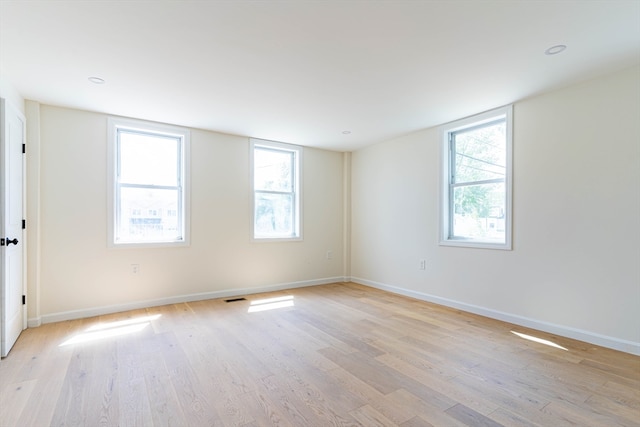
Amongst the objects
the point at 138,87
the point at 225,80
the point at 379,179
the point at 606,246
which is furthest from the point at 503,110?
the point at 138,87

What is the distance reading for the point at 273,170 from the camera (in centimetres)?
527

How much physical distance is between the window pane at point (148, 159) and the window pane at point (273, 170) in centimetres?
121

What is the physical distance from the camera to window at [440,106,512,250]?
3.67 m

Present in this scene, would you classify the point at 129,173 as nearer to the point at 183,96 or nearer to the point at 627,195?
the point at 183,96

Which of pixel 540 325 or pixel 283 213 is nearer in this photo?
pixel 540 325

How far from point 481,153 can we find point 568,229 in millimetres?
1349

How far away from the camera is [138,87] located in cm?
307

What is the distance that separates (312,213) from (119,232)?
2923mm

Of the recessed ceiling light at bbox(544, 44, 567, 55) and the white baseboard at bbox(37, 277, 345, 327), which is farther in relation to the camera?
the white baseboard at bbox(37, 277, 345, 327)

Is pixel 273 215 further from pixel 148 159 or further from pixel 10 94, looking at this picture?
pixel 10 94

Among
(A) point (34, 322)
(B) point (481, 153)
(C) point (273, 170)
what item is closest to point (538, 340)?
(B) point (481, 153)

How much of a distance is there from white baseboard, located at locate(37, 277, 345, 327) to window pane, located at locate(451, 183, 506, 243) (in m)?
2.62

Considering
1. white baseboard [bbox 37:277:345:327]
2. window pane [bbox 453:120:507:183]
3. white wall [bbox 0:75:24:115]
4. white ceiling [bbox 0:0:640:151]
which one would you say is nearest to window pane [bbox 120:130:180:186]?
white ceiling [bbox 0:0:640:151]

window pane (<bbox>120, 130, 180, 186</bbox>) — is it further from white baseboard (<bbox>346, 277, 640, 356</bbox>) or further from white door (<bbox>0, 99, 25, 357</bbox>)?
white baseboard (<bbox>346, 277, 640, 356</bbox>)
